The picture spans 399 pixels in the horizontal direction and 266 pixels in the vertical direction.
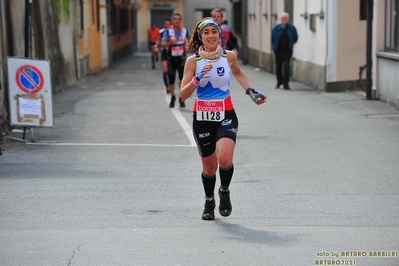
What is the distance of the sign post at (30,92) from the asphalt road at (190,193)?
1.25 feet

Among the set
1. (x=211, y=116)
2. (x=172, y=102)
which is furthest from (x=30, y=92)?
(x=211, y=116)

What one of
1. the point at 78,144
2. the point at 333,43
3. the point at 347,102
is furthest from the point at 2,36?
the point at 333,43

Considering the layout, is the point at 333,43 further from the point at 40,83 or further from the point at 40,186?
the point at 40,186

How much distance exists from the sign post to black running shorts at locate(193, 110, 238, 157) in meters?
6.34

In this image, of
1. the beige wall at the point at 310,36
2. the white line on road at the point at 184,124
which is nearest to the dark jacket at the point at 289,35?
the beige wall at the point at 310,36

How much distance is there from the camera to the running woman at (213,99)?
8.05 metres

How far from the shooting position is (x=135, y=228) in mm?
7746

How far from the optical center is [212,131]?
8211mm

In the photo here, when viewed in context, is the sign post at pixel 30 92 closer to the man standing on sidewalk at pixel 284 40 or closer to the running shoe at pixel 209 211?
the running shoe at pixel 209 211

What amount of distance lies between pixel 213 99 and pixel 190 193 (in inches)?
67.8

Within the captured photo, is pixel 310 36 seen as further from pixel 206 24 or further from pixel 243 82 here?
pixel 206 24

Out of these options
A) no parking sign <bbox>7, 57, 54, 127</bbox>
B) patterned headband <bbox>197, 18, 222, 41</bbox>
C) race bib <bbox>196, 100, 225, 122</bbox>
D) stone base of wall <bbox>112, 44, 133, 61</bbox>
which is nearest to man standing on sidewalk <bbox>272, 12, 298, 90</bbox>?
no parking sign <bbox>7, 57, 54, 127</bbox>

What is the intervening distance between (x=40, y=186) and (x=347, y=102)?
11.4m

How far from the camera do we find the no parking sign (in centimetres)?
1413
